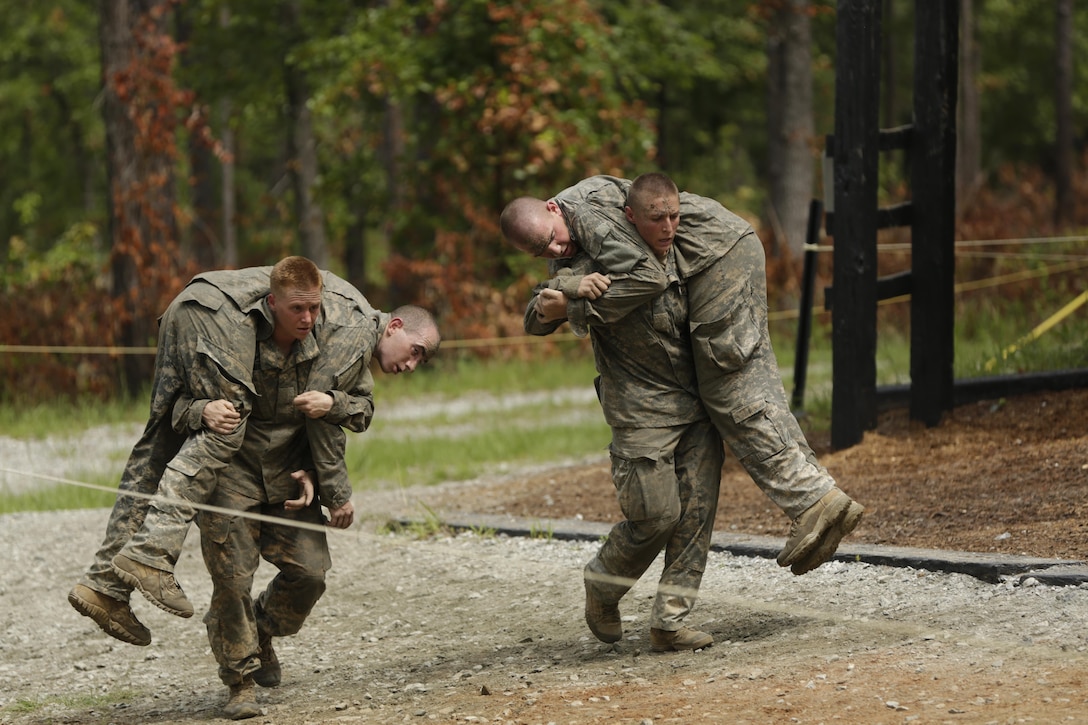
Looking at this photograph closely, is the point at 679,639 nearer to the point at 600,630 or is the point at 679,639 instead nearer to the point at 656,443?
the point at 600,630

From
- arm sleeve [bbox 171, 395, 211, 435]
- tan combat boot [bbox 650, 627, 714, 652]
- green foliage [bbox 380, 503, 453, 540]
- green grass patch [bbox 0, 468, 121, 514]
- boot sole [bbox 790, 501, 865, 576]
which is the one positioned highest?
arm sleeve [bbox 171, 395, 211, 435]

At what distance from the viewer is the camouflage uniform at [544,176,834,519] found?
516cm

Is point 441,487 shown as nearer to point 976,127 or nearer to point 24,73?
point 976,127

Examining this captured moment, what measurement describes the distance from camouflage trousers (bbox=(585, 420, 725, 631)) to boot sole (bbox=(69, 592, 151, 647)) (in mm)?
1699

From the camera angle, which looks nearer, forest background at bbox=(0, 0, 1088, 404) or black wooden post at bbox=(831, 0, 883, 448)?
black wooden post at bbox=(831, 0, 883, 448)

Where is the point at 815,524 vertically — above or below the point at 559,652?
above

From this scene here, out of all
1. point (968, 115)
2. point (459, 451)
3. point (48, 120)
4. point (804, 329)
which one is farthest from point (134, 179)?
point (48, 120)

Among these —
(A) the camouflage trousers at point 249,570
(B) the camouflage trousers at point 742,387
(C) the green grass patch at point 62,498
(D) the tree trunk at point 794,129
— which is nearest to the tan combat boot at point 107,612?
(A) the camouflage trousers at point 249,570

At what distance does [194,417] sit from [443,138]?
12.3m

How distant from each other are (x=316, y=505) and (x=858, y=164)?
15.0 ft

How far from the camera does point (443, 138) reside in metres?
16.9

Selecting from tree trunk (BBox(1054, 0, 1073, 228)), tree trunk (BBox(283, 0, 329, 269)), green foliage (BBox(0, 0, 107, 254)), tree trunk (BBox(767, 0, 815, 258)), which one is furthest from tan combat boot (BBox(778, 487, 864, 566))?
green foliage (BBox(0, 0, 107, 254))

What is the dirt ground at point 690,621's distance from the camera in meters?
4.61

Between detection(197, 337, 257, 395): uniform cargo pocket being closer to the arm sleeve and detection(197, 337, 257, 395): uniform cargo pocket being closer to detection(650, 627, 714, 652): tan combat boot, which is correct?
the arm sleeve
